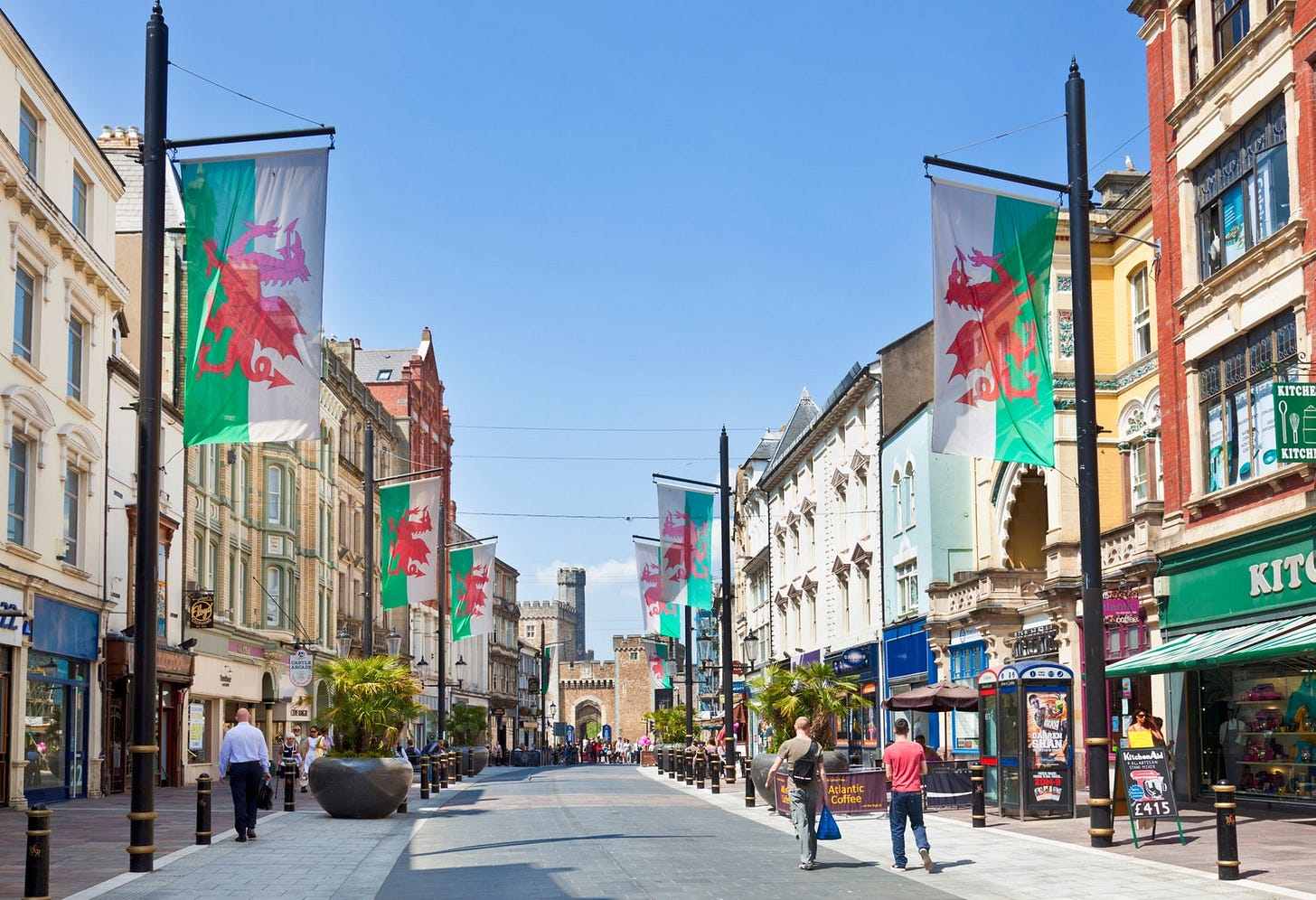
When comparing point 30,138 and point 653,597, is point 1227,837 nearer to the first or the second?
point 30,138

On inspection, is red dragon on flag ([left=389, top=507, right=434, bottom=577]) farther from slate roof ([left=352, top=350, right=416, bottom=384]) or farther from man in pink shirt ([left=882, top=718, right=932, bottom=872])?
slate roof ([left=352, top=350, right=416, bottom=384])

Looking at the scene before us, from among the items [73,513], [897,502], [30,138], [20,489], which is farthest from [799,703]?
[897,502]

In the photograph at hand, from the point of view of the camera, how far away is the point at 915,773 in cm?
1672

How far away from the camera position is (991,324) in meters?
17.4

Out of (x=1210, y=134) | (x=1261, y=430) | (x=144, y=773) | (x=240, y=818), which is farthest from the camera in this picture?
(x=1210, y=134)

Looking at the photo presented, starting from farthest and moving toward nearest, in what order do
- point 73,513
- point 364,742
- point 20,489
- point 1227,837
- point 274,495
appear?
point 274,495, point 73,513, point 20,489, point 364,742, point 1227,837

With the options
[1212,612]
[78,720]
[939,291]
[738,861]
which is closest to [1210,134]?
[1212,612]

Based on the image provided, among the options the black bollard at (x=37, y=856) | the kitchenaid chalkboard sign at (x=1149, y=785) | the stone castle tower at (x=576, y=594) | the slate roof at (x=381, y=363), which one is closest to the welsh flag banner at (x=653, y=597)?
the kitchenaid chalkboard sign at (x=1149, y=785)

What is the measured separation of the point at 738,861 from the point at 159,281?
876 centimetres

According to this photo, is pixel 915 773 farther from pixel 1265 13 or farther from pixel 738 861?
pixel 1265 13

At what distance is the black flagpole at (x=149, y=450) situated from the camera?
1567cm

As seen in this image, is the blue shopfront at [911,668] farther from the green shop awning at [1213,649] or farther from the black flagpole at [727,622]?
the green shop awning at [1213,649]

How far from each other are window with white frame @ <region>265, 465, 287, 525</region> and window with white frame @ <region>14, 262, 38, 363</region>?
75.5 feet

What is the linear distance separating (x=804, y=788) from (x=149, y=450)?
7.80 meters
